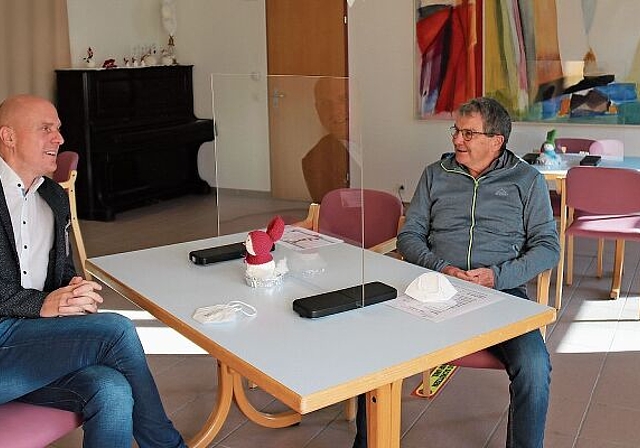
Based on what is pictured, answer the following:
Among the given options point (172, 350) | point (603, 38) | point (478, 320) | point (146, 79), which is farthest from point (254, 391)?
point (146, 79)

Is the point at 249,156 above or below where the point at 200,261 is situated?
above

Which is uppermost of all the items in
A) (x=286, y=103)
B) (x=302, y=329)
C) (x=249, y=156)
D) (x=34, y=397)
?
(x=286, y=103)

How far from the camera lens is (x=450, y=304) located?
80.7 inches

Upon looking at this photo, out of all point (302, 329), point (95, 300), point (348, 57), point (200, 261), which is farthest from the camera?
point (348, 57)

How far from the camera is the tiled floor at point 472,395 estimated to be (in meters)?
2.74

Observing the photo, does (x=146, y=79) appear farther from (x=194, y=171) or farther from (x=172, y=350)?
(x=172, y=350)

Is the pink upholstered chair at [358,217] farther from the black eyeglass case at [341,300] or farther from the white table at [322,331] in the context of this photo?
the black eyeglass case at [341,300]

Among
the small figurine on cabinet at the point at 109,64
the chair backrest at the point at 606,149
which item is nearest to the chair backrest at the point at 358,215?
the chair backrest at the point at 606,149

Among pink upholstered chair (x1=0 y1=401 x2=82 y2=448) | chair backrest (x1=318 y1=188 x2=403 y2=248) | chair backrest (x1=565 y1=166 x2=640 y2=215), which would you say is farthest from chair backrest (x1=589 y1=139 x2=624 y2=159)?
pink upholstered chair (x1=0 y1=401 x2=82 y2=448)

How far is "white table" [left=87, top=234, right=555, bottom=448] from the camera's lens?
64.4 inches

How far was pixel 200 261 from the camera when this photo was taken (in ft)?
8.20

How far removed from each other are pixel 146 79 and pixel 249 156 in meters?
4.20

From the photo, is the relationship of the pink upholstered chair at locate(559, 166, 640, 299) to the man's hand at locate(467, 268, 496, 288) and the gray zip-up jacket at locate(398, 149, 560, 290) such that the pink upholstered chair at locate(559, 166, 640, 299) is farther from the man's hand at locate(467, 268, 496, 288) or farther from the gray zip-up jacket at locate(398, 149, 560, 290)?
the man's hand at locate(467, 268, 496, 288)

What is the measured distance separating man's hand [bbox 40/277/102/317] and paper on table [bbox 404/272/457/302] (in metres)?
0.82
